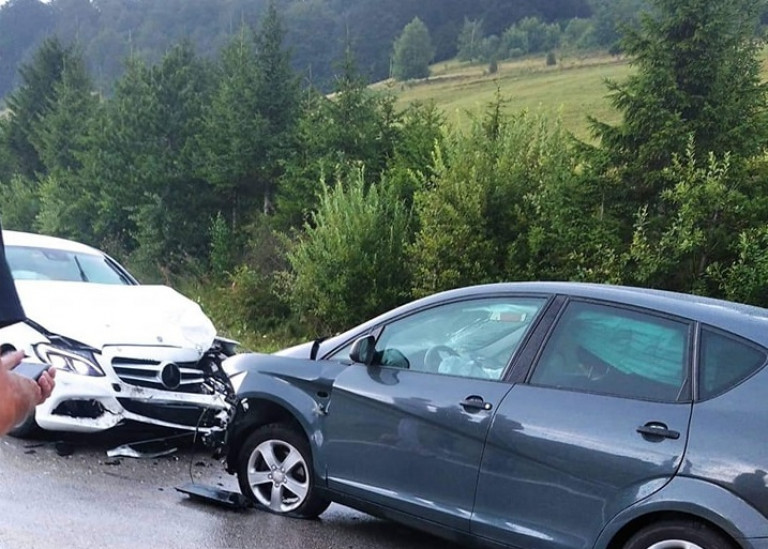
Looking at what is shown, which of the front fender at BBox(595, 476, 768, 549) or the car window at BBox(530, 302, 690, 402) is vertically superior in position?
the car window at BBox(530, 302, 690, 402)

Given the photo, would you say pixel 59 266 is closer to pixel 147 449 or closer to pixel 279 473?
pixel 147 449

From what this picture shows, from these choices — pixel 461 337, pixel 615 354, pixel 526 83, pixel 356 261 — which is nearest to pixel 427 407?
pixel 461 337

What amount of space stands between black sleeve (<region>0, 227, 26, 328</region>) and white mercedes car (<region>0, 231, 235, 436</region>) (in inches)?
196

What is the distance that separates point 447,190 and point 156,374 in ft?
21.4

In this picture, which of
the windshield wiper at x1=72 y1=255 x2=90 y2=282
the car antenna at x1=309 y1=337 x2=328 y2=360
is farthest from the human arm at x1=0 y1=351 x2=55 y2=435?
the windshield wiper at x1=72 y1=255 x2=90 y2=282

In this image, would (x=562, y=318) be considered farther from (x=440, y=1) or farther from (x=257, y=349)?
(x=440, y=1)

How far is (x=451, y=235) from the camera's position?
11820 millimetres

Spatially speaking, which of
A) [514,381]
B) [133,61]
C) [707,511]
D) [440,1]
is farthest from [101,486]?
[440,1]

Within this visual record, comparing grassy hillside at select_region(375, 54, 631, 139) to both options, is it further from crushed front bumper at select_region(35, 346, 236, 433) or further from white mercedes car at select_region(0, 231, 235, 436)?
crushed front bumper at select_region(35, 346, 236, 433)

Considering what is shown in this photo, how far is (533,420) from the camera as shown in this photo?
4.14 m

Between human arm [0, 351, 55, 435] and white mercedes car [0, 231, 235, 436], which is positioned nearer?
human arm [0, 351, 55, 435]

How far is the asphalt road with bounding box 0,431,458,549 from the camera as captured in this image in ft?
15.8

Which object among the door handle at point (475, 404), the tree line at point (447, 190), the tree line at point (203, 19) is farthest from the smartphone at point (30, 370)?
the tree line at point (203, 19)

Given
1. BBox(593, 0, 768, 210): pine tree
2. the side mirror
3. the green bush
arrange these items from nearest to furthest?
the side mirror, BBox(593, 0, 768, 210): pine tree, the green bush
